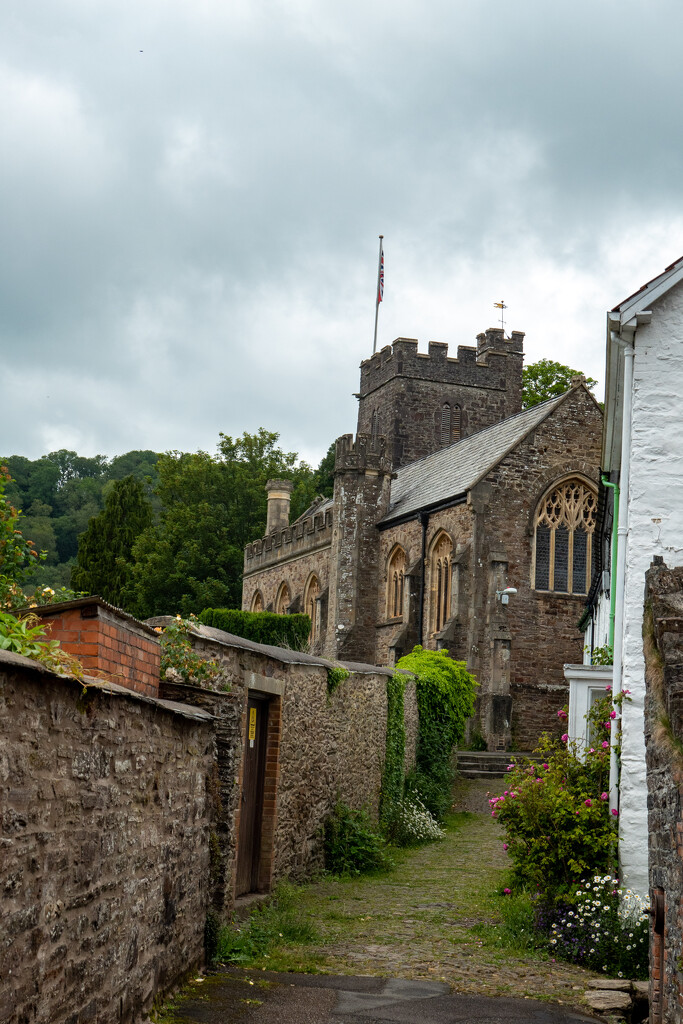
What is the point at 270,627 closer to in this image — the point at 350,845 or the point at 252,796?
the point at 350,845

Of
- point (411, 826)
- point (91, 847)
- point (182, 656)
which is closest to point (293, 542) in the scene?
point (411, 826)

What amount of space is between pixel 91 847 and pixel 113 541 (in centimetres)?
5434

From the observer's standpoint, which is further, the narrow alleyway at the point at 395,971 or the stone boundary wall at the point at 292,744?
the stone boundary wall at the point at 292,744

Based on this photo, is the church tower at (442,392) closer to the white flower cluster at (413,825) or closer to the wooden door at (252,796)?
the white flower cluster at (413,825)

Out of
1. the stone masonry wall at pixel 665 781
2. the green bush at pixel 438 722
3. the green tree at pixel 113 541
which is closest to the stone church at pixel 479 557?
the green bush at pixel 438 722

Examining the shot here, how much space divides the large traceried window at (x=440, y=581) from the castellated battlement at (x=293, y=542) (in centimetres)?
658

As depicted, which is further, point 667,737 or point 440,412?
point 440,412

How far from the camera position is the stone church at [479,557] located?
102ft

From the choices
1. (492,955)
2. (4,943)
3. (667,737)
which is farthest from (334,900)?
(4,943)

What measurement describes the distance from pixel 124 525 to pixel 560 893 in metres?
50.9

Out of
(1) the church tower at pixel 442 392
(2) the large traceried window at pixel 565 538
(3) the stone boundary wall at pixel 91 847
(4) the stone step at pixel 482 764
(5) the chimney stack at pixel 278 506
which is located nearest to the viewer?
(3) the stone boundary wall at pixel 91 847

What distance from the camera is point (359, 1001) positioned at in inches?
313

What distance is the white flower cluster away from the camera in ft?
58.1

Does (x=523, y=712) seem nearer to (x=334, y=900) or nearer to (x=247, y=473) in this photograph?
(x=334, y=900)
